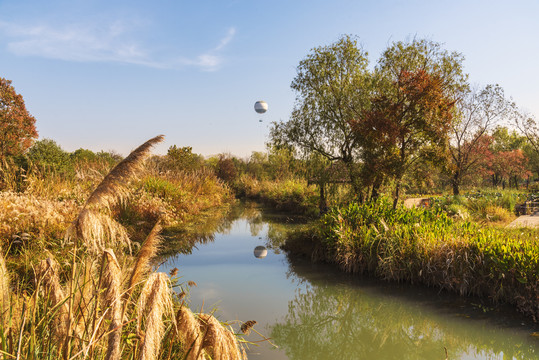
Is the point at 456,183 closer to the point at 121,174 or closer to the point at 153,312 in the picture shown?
the point at 121,174

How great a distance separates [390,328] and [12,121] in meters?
24.9

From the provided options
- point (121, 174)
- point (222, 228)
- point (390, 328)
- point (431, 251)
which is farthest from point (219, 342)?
point (222, 228)

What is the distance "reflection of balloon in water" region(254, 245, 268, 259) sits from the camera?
912 cm

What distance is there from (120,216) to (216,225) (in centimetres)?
406

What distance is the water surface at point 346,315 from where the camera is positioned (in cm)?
449

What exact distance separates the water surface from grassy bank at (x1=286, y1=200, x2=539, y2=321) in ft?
0.91

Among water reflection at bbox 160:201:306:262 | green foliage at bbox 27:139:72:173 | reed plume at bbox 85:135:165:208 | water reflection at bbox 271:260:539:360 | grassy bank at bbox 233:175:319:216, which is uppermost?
green foliage at bbox 27:139:72:173

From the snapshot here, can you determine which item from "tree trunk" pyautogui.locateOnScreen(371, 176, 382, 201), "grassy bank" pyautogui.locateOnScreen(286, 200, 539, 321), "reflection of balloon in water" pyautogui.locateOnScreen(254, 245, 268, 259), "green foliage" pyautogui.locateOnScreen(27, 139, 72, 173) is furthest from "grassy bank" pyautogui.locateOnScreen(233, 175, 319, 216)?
"green foliage" pyautogui.locateOnScreen(27, 139, 72, 173)

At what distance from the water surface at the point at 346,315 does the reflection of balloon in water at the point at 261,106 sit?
1087 centimetres

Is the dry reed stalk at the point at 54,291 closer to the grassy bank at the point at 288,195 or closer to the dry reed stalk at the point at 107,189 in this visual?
the dry reed stalk at the point at 107,189

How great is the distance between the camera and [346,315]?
562 cm

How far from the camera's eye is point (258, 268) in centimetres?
802

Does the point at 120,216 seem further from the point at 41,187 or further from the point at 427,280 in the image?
the point at 427,280

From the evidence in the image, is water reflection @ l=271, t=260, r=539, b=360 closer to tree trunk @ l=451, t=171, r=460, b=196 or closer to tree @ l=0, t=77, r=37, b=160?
tree trunk @ l=451, t=171, r=460, b=196
